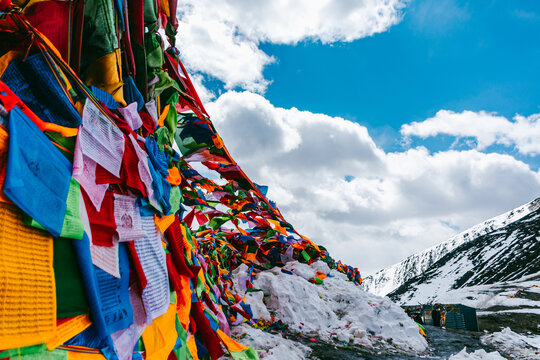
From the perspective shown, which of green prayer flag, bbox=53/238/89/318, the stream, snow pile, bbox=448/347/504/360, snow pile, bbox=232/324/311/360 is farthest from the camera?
the stream

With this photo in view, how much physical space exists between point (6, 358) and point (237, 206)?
621 centimetres

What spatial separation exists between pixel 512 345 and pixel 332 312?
174 inches

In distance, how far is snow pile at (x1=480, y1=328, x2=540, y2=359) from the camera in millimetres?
6894

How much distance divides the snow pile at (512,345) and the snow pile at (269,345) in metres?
5.32

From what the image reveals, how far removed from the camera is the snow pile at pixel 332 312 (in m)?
6.38

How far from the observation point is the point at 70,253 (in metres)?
1.67

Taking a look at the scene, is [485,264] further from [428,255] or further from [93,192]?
[428,255]

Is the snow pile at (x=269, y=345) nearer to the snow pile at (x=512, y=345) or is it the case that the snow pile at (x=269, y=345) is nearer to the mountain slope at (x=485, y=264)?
the snow pile at (x=512, y=345)

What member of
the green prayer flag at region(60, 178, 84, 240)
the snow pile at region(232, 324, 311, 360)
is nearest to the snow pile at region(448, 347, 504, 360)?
the snow pile at region(232, 324, 311, 360)

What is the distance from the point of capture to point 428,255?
14362 cm

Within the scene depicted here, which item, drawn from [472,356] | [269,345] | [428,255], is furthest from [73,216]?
[428,255]

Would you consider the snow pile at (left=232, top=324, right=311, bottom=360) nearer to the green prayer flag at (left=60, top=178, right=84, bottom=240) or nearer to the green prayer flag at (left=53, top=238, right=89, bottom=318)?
the green prayer flag at (left=53, top=238, right=89, bottom=318)

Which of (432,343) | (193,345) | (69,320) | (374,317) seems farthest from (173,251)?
(432,343)

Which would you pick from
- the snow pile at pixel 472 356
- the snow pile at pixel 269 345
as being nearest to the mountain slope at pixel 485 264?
the snow pile at pixel 472 356
